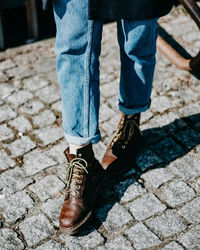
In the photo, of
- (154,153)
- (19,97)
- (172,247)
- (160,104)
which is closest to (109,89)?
(160,104)

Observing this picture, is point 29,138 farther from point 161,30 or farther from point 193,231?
point 161,30

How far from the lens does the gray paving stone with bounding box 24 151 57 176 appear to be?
2740mm

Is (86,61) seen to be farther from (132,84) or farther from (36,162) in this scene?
(36,162)

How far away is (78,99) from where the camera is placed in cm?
223

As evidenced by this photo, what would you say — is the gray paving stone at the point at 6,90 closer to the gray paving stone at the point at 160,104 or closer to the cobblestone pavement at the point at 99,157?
the cobblestone pavement at the point at 99,157

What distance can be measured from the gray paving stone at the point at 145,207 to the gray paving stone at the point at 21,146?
89cm

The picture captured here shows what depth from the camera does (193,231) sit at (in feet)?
7.52

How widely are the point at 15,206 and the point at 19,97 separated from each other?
1188 mm

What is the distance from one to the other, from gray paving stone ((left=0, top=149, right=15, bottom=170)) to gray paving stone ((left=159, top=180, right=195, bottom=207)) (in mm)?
1050

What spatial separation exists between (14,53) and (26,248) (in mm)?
2259

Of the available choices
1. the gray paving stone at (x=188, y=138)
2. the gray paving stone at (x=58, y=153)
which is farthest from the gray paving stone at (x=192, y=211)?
the gray paving stone at (x=58, y=153)

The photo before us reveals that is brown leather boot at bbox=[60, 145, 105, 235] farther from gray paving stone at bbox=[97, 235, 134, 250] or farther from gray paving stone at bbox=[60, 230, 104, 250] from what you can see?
gray paving stone at bbox=[97, 235, 134, 250]

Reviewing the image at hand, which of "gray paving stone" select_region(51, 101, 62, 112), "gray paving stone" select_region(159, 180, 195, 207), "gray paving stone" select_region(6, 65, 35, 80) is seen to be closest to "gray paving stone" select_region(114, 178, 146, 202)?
"gray paving stone" select_region(159, 180, 195, 207)

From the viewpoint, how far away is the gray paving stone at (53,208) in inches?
94.8
